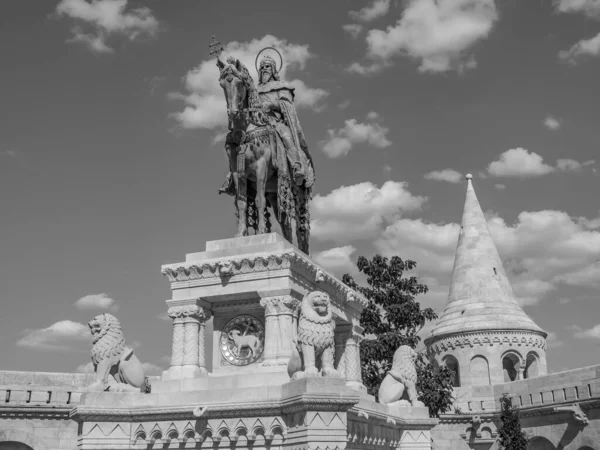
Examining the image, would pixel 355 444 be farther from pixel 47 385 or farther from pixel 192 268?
pixel 47 385

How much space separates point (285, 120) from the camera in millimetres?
→ 15039

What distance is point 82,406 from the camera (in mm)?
11883

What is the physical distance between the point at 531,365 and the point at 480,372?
364 centimetres

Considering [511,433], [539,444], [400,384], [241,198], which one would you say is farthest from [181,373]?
[539,444]

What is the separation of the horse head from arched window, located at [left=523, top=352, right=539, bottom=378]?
31565 millimetres

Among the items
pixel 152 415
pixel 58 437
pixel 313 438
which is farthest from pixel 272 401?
pixel 58 437

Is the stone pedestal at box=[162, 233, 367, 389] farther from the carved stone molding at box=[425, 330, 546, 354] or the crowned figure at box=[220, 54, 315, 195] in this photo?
the carved stone molding at box=[425, 330, 546, 354]

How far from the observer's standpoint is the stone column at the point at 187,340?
12.7 metres

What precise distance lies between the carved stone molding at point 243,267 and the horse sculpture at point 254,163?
3.85ft

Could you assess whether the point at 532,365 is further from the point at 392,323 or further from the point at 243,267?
the point at 243,267

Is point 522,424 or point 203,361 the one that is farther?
point 522,424

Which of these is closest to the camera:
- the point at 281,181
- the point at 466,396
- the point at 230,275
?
the point at 230,275

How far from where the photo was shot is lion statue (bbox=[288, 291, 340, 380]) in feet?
35.9

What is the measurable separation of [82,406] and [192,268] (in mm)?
3033
